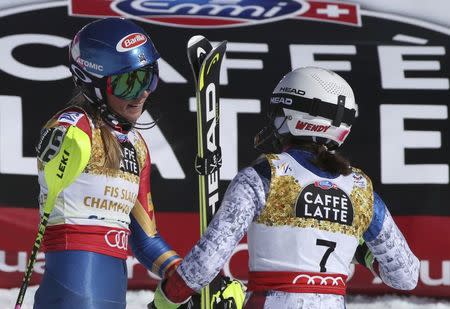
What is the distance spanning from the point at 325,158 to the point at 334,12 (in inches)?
146

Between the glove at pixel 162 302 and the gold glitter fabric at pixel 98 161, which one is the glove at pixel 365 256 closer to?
the glove at pixel 162 302

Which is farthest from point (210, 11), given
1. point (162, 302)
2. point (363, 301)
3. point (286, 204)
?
point (286, 204)

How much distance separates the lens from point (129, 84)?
164 inches

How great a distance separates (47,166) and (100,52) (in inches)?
19.8

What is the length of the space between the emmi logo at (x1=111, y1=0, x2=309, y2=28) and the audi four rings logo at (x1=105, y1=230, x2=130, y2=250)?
10.4 feet

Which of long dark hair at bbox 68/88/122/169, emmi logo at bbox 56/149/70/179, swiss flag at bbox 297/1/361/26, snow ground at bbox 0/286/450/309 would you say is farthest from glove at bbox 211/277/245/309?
swiss flag at bbox 297/1/361/26

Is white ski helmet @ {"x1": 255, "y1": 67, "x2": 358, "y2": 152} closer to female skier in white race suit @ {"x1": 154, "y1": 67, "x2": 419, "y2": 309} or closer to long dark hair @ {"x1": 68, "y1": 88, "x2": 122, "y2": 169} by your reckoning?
female skier in white race suit @ {"x1": 154, "y1": 67, "x2": 419, "y2": 309}

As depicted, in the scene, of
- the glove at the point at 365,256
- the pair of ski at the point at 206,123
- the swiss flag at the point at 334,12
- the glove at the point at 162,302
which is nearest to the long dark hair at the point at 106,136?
the pair of ski at the point at 206,123

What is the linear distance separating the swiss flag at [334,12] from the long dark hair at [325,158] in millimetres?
3539

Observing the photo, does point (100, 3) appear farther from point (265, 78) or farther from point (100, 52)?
point (100, 52)

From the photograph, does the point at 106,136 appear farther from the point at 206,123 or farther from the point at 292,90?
the point at 292,90

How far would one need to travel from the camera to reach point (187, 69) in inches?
275

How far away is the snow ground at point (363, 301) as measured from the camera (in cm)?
666

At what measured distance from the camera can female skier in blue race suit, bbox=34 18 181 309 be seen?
4.02m
